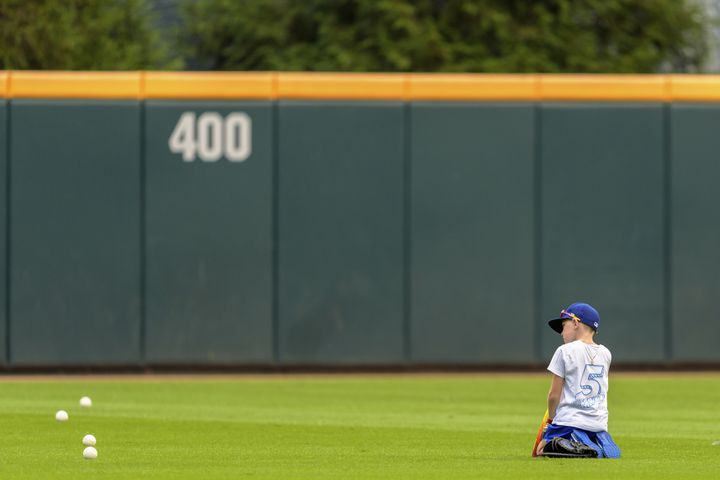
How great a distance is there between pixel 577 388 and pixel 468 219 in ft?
32.5

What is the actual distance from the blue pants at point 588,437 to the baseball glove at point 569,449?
30 millimetres

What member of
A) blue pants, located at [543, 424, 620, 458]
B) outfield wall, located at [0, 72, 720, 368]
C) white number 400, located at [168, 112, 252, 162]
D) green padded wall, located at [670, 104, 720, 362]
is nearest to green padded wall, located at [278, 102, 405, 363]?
outfield wall, located at [0, 72, 720, 368]

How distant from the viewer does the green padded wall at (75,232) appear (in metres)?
19.4

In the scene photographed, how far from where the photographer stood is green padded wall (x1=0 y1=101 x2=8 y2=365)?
19.3 metres

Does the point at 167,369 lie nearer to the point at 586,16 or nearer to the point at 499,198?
the point at 499,198

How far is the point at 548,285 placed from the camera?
19.9 metres

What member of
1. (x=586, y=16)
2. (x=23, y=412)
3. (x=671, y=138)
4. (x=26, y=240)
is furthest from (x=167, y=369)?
(x=586, y=16)

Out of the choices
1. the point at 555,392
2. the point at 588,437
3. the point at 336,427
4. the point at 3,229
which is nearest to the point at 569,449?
the point at 588,437

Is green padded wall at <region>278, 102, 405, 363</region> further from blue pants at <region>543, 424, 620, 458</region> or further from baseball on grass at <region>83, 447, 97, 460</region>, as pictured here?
blue pants at <region>543, 424, 620, 458</region>

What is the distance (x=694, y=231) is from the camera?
20078mm

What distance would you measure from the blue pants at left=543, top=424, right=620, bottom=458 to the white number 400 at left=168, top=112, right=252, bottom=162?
9862 millimetres

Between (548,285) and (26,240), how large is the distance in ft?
21.2

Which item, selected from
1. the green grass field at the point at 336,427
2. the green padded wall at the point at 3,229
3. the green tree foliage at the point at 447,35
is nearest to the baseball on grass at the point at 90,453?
the green grass field at the point at 336,427

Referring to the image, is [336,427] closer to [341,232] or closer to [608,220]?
[341,232]
